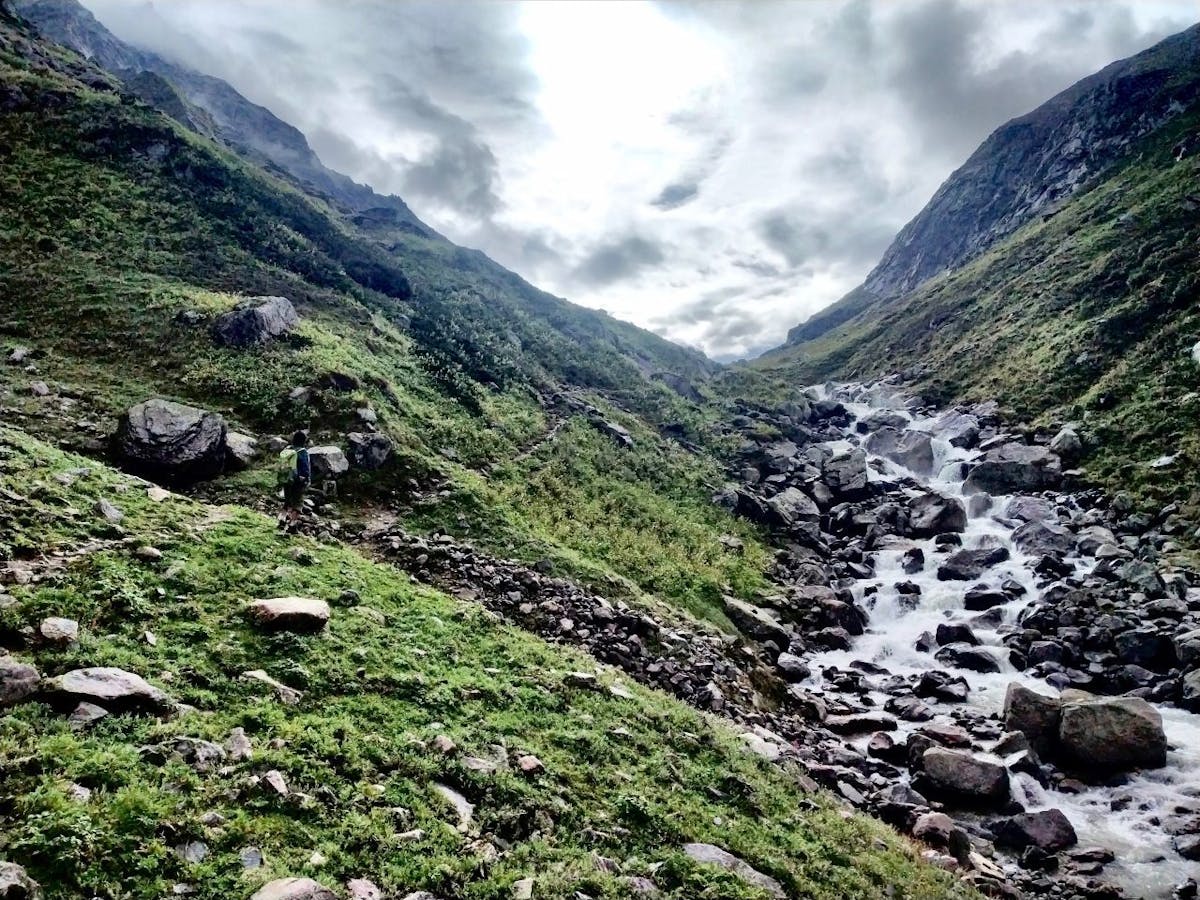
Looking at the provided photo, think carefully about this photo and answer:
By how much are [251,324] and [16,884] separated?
115 feet

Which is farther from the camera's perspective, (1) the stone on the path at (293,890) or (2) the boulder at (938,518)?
(2) the boulder at (938,518)

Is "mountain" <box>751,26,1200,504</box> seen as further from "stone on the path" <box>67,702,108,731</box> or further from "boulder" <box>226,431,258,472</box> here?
"boulder" <box>226,431,258,472</box>

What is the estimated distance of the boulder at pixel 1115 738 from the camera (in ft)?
62.3

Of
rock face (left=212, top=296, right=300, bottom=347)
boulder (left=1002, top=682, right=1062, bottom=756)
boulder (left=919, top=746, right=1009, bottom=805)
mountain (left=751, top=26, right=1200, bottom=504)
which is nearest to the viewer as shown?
boulder (left=919, top=746, right=1009, bottom=805)

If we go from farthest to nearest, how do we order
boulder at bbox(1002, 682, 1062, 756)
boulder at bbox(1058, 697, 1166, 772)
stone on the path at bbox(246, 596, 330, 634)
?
boulder at bbox(1002, 682, 1062, 756) < boulder at bbox(1058, 697, 1166, 772) < stone on the path at bbox(246, 596, 330, 634)

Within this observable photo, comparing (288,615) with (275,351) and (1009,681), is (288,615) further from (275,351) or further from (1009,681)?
(1009,681)

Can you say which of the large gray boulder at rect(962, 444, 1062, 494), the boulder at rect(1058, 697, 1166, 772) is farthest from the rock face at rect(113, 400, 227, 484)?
the large gray boulder at rect(962, 444, 1062, 494)

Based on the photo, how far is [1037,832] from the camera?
16.0 m

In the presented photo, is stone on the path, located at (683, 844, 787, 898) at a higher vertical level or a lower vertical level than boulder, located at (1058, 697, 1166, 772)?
lower

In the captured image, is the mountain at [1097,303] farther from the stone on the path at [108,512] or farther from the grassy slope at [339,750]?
the stone on the path at [108,512]

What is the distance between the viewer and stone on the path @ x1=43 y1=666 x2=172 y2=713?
8.50 meters

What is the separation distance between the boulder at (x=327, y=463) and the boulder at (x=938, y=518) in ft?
122

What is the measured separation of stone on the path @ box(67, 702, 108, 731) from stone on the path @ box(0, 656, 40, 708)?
0.69 m

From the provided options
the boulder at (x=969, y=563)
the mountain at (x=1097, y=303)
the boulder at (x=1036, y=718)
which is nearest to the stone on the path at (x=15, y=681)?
the boulder at (x=1036, y=718)
